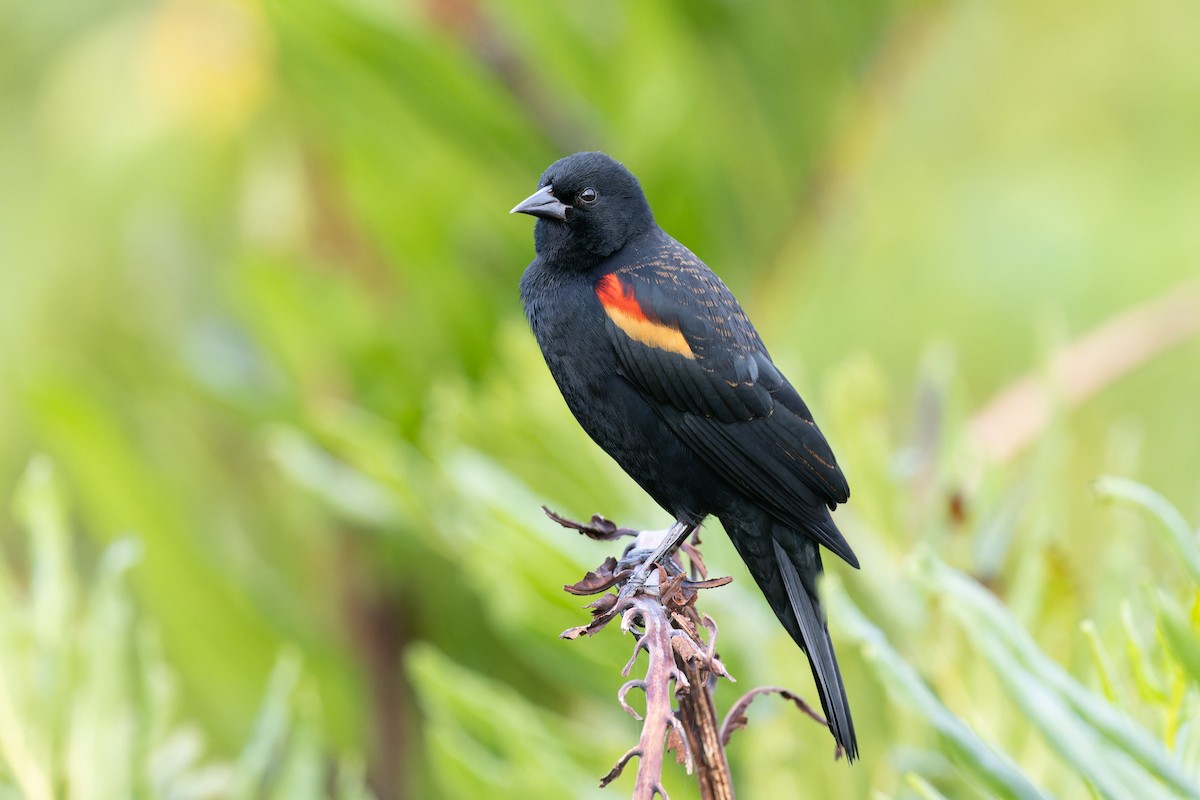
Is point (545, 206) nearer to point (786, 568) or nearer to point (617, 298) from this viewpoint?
point (617, 298)

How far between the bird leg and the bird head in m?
0.37

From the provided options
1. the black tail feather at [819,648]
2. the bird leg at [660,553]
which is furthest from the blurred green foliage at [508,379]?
the bird leg at [660,553]

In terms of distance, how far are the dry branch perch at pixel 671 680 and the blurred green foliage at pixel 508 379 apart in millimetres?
148

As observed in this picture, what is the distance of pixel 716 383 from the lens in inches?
63.6

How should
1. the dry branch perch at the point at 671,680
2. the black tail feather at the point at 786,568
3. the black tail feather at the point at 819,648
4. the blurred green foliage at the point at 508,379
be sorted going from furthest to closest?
1. the blurred green foliage at the point at 508,379
2. the black tail feather at the point at 786,568
3. the black tail feather at the point at 819,648
4. the dry branch perch at the point at 671,680

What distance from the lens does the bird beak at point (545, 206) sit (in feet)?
5.65

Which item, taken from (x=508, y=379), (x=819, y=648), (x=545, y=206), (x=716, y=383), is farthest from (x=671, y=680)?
(x=508, y=379)

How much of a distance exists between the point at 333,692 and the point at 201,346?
0.88 metres

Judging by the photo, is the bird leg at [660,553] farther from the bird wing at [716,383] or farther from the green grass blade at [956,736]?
the green grass blade at [956,736]

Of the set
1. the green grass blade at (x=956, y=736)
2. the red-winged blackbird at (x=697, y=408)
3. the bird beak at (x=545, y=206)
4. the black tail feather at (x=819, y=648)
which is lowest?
the green grass blade at (x=956, y=736)

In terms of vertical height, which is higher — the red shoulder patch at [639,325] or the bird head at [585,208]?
the bird head at [585,208]

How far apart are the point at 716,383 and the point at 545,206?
345 millimetres

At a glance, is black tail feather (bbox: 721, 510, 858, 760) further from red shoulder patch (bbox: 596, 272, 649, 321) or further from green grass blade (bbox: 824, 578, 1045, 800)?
green grass blade (bbox: 824, 578, 1045, 800)

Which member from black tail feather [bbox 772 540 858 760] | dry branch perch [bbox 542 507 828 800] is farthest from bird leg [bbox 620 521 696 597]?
black tail feather [bbox 772 540 858 760]
